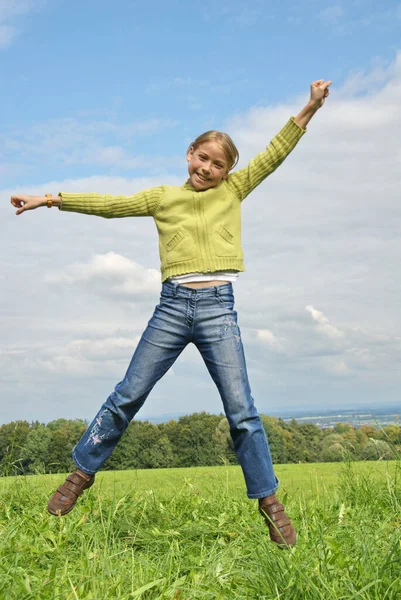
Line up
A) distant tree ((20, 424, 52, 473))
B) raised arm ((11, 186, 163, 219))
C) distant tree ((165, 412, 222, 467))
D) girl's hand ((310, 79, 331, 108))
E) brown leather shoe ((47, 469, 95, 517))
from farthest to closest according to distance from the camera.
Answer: distant tree ((165, 412, 222, 467)) < distant tree ((20, 424, 52, 473)) < raised arm ((11, 186, 163, 219)) < girl's hand ((310, 79, 331, 108)) < brown leather shoe ((47, 469, 95, 517))

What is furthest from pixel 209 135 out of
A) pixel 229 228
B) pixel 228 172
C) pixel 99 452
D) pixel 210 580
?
pixel 210 580

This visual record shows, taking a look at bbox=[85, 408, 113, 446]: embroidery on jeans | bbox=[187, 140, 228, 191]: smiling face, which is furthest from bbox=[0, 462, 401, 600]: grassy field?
bbox=[187, 140, 228, 191]: smiling face

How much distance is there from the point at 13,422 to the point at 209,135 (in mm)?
3239

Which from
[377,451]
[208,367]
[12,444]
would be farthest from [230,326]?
[12,444]

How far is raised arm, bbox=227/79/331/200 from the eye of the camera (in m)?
4.01

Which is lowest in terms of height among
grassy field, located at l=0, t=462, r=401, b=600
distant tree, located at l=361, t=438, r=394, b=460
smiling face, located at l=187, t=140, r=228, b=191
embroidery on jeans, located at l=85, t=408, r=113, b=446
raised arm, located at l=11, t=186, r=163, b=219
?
grassy field, located at l=0, t=462, r=401, b=600

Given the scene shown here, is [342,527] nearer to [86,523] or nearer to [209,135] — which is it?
[86,523]

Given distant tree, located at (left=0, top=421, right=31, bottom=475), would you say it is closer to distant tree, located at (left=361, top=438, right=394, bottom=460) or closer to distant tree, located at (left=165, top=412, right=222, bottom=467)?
distant tree, located at (left=165, top=412, right=222, bottom=467)

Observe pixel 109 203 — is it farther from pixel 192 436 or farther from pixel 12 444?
pixel 192 436

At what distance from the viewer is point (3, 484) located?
5488 mm

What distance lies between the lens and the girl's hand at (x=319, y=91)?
399cm

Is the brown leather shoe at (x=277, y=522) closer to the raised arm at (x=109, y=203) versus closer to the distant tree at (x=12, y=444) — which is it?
the raised arm at (x=109, y=203)

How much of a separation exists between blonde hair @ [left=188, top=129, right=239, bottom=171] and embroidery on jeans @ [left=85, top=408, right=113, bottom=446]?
5.78ft

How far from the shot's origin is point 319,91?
3.98 meters
